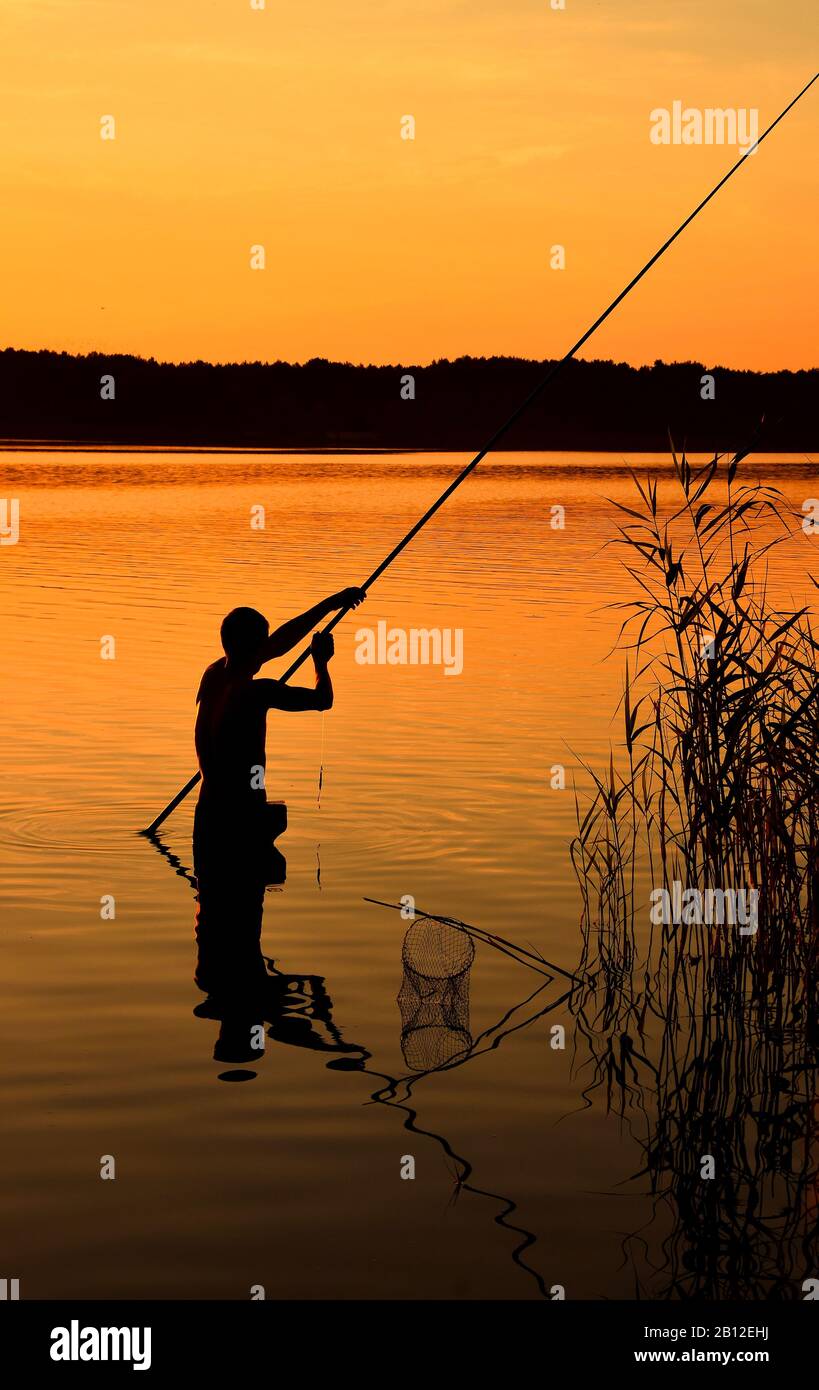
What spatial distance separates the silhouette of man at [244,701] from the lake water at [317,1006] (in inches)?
29.0

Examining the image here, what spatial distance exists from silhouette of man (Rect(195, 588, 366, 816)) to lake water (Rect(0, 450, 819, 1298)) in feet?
2.41

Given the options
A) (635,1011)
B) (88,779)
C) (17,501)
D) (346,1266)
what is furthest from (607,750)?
(17,501)

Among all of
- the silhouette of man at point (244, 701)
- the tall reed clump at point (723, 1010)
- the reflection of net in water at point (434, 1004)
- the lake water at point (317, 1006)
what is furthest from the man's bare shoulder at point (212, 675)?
the tall reed clump at point (723, 1010)

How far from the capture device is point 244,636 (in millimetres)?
9312

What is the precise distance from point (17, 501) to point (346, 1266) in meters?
48.0

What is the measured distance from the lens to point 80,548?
3541cm

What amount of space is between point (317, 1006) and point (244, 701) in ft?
6.63

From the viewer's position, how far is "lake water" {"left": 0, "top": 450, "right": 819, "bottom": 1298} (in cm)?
561

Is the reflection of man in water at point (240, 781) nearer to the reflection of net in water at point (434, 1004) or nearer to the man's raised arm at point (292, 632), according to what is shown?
the man's raised arm at point (292, 632)

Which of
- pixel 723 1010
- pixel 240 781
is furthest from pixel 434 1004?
pixel 240 781

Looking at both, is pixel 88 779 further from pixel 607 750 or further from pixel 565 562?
pixel 565 562

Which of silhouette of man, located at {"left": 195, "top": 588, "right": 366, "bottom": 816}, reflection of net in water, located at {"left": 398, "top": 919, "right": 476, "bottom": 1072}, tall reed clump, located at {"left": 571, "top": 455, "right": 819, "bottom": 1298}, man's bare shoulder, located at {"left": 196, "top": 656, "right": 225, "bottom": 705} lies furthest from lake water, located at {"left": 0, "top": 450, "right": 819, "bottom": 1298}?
man's bare shoulder, located at {"left": 196, "top": 656, "right": 225, "bottom": 705}

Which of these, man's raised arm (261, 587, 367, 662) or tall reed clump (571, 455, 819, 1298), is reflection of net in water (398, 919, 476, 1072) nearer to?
tall reed clump (571, 455, 819, 1298)

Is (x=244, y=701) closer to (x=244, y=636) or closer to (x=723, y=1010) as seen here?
(x=244, y=636)
